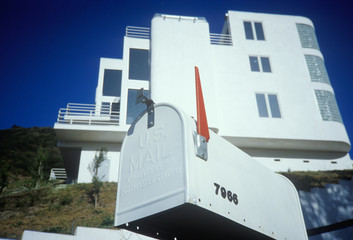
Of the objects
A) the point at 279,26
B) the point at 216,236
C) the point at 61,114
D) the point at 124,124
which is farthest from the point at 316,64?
the point at 216,236

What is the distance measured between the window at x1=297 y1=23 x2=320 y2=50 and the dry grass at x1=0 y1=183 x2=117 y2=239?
1570 centimetres

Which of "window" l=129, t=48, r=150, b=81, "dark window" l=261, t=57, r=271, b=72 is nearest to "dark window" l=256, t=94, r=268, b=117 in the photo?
"dark window" l=261, t=57, r=271, b=72

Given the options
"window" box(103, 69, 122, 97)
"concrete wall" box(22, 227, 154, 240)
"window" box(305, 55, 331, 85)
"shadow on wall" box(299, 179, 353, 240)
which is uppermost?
"window" box(103, 69, 122, 97)

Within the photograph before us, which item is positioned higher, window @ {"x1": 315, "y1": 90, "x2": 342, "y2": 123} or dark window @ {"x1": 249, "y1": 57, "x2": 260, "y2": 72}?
dark window @ {"x1": 249, "y1": 57, "x2": 260, "y2": 72}

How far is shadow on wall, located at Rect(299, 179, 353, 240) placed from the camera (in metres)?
7.92

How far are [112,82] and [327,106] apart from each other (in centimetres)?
1497

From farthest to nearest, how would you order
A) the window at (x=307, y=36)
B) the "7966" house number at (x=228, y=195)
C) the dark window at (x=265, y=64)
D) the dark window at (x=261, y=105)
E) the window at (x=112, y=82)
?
the window at (x=112, y=82)
the window at (x=307, y=36)
the dark window at (x=265, y=64)
the dark window at (x=261, y=105)
the "7966" house number at (x=228, y=195)

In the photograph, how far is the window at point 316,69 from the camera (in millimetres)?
18922

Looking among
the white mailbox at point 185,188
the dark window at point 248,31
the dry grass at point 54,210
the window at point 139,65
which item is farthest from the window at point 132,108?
the white mailbox at point 185,188

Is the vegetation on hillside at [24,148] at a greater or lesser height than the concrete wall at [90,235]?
greater

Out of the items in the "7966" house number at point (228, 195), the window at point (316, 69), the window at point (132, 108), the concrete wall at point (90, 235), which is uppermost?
the window at point (316, 69)

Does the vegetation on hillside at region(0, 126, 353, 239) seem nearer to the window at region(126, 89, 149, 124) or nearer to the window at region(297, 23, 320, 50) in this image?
the window at region(126, 89, 149, 124)

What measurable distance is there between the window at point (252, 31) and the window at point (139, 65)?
6964 millimetres

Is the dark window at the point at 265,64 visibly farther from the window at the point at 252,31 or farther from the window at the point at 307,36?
the window at the point at 307,36
